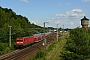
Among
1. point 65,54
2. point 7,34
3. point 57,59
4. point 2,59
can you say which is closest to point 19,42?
point 7,34

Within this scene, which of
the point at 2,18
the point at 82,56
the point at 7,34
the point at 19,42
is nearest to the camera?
the point at 82,56

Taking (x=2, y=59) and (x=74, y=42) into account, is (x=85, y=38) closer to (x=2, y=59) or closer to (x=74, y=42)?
(x=74, y=42)

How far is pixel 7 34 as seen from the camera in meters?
63.8

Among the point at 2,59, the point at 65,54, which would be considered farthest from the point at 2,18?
the point at 65,54

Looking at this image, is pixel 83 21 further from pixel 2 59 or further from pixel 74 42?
pixel 2 59

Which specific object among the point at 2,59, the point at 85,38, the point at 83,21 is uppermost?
the point at 83,21

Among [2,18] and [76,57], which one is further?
[2,18]

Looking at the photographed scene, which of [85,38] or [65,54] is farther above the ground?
[85,38]

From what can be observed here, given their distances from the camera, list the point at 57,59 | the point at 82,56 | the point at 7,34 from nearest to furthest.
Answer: the point at 82,56
the point at 57,59
the point at 7,34

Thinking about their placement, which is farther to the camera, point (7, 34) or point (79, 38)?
point (7, 34)

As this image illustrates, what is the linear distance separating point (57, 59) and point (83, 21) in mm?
12176

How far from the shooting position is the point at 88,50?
85.0 feet

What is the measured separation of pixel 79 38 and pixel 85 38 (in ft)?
2.25

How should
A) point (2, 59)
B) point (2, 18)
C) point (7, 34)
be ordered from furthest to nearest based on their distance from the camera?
point (2, 18) → point (7, 34) → point (2, 59)
